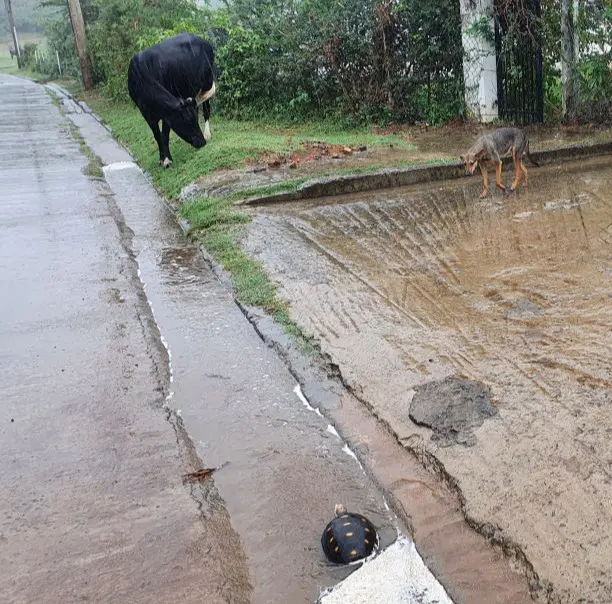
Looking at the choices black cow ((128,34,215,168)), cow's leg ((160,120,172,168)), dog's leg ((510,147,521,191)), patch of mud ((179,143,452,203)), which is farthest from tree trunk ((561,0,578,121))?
cow's leg ((160,120,172,168))

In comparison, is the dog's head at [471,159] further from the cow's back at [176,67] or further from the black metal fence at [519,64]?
the cow's back at [176,67]

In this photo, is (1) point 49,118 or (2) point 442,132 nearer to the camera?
(2) point 442,132

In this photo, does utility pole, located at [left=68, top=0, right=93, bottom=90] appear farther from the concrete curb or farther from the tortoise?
the tortoise

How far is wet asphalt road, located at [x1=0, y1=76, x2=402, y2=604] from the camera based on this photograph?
115 inches

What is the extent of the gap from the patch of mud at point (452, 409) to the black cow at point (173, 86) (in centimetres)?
792

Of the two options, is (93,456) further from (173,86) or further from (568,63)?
(568,63)

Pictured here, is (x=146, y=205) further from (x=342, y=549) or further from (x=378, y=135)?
(x=342, y=549)

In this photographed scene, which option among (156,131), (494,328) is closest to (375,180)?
(156,131)

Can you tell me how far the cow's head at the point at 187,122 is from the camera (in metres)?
10.7

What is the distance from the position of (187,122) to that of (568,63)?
18.7ft

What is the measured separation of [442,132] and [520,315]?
307 inches

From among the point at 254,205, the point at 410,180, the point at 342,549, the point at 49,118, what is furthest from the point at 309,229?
the point at 49,118

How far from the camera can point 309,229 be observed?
23.9 ft

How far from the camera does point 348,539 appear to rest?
9.41 ft
